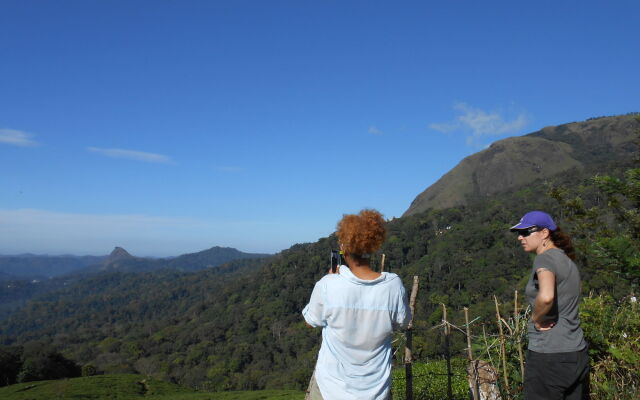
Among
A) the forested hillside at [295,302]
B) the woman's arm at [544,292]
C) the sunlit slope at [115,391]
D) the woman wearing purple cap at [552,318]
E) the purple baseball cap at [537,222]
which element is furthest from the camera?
the forested hillside at [295,302]

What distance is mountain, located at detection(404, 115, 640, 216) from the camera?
5576 inches

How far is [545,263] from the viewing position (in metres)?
2.21

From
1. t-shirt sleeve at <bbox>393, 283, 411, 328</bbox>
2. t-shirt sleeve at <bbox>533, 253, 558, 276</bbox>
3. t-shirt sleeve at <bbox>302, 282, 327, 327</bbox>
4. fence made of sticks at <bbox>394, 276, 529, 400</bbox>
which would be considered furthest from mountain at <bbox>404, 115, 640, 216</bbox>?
t-shirt sleeve at <bbox>302, 282, 327, 327</bbox>

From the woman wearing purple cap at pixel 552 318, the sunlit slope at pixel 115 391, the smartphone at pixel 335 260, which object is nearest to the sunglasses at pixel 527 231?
the woman wearing purple cap at pixel 552 318

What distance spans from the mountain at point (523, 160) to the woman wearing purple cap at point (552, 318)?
143 m

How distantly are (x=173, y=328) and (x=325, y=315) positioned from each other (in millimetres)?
99185

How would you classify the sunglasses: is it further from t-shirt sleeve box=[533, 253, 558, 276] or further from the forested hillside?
the forested hillside

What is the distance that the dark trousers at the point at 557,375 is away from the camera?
229 centimetres

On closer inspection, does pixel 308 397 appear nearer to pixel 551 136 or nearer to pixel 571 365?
pixel 571 365

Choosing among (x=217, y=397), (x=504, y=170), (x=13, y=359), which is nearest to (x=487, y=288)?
(x=217, y=397)

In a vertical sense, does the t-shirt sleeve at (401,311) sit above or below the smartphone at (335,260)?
below

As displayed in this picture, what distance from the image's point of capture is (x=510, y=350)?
3943 mm

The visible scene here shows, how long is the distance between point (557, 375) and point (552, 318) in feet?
1.05

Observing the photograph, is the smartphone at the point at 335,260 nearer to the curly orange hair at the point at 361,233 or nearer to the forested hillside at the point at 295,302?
the curly orange hair at the point at 361,233
